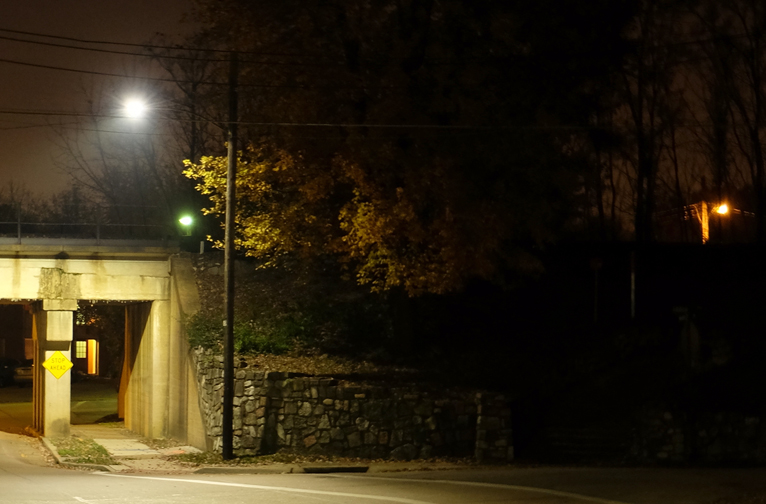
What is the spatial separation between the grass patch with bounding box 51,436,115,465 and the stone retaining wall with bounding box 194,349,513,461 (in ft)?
10.8

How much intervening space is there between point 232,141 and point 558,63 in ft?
24.8

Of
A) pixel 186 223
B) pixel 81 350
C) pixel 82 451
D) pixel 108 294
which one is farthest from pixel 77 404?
pixel 81 350

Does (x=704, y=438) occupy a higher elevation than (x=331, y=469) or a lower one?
higher

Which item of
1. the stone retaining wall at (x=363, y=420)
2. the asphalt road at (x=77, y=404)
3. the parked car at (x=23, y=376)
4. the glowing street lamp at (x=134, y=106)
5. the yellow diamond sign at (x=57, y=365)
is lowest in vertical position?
the asphalt road at (x=77, y=404)

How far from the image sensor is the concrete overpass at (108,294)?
88.1 ft

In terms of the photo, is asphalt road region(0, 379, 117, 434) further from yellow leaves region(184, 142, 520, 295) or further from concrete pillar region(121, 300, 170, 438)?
yellow leaves region(184, 142, 520, 295)

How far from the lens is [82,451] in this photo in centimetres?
2234

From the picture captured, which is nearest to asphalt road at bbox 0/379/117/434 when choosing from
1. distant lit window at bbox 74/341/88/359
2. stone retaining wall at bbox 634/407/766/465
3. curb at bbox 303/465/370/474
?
distant lit window at bbox 74/341/88/359

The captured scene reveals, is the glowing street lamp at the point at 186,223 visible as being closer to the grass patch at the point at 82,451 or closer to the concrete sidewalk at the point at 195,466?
the grass patch at the point at 82,451

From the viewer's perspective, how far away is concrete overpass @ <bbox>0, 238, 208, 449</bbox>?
88.1 feet

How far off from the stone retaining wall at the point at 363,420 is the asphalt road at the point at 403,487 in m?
1.53

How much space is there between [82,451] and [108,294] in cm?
649

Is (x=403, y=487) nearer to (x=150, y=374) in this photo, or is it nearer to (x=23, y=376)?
(x=150, y=374)

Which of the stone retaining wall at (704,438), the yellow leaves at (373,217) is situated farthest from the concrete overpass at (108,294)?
the stone retaining wall at (704,438)
